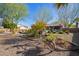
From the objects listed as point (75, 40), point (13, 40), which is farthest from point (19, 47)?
point (75, 40)

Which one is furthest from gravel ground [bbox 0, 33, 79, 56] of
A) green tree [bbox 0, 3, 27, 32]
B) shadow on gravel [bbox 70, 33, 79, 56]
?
green tree [bbox 0, 3, 27, 32]

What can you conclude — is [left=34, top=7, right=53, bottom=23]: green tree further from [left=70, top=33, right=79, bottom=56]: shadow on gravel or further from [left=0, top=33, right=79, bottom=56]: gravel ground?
[left=70, top=33, right=79, bottom=56]: shadow on gravel

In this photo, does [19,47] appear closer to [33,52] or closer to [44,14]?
[33,52]

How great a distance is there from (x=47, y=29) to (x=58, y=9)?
0.26 meters

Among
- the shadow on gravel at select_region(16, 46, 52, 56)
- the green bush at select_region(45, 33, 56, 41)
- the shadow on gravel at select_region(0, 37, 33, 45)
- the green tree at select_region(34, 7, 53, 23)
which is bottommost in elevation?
the shadow on gravel at select_region(16, 46, 52, 56)

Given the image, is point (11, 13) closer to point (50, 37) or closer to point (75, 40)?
point (50, 37)

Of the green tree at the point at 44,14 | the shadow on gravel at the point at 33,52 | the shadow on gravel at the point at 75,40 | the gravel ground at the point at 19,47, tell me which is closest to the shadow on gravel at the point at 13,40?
the gravel ground at the point at 19,47

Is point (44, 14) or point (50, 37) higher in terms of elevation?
point (44, 14)

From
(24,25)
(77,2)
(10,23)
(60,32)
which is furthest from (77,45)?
(10,23)

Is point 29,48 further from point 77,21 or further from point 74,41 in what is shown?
point 77,21

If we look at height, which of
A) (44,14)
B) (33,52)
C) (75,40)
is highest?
(44,14)

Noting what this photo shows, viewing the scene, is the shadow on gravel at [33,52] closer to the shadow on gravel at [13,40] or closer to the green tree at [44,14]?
the shadow on gravel at [13,40]

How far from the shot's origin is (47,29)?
1.40m

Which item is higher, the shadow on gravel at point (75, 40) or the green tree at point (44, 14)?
the green tree at point (44, 14)
